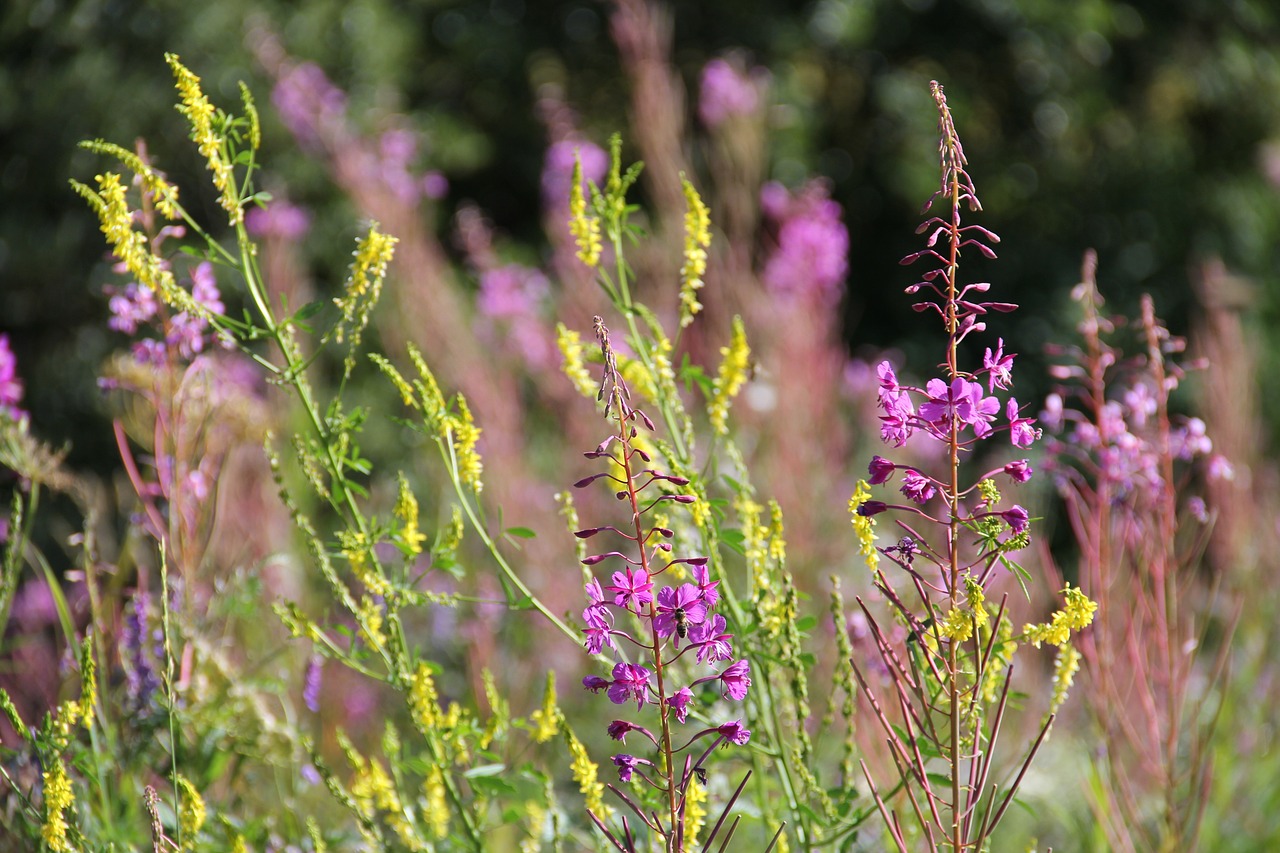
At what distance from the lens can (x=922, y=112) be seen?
6699 millimetres

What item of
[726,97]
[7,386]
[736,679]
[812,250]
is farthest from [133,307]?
[726,97]

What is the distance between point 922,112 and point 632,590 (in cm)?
627

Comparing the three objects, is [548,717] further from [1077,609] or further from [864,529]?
[1077,609]

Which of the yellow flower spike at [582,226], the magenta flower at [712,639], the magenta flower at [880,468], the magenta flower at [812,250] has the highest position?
the magenta flower at [812,250]

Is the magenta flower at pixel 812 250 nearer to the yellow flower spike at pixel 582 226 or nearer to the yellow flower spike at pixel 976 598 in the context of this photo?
the yellow flower spike at pixel 582 226

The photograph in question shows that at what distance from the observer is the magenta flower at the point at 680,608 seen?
1021 millimetres

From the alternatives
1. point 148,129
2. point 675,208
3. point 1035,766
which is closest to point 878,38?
point 675,208

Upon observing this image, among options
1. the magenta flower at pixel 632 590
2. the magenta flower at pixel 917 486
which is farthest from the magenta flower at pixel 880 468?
the magenta flower at pixel 632 590

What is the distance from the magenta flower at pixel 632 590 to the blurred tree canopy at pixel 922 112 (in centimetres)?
544

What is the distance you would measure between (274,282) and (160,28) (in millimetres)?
2590

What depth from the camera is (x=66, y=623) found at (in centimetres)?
160

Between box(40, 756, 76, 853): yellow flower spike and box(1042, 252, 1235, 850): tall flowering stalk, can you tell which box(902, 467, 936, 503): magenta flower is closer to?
box(1042, 252, 1235, 850): tall flowering stalk

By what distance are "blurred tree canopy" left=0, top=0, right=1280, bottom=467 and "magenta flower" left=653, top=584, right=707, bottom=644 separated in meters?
5.46

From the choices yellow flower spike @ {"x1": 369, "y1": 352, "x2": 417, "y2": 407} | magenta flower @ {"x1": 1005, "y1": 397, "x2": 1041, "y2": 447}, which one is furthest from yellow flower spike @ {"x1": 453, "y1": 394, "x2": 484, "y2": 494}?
magenta flower @ {"x1": 1005, "y1": 397, "x2": 1041, "y2": 447}
